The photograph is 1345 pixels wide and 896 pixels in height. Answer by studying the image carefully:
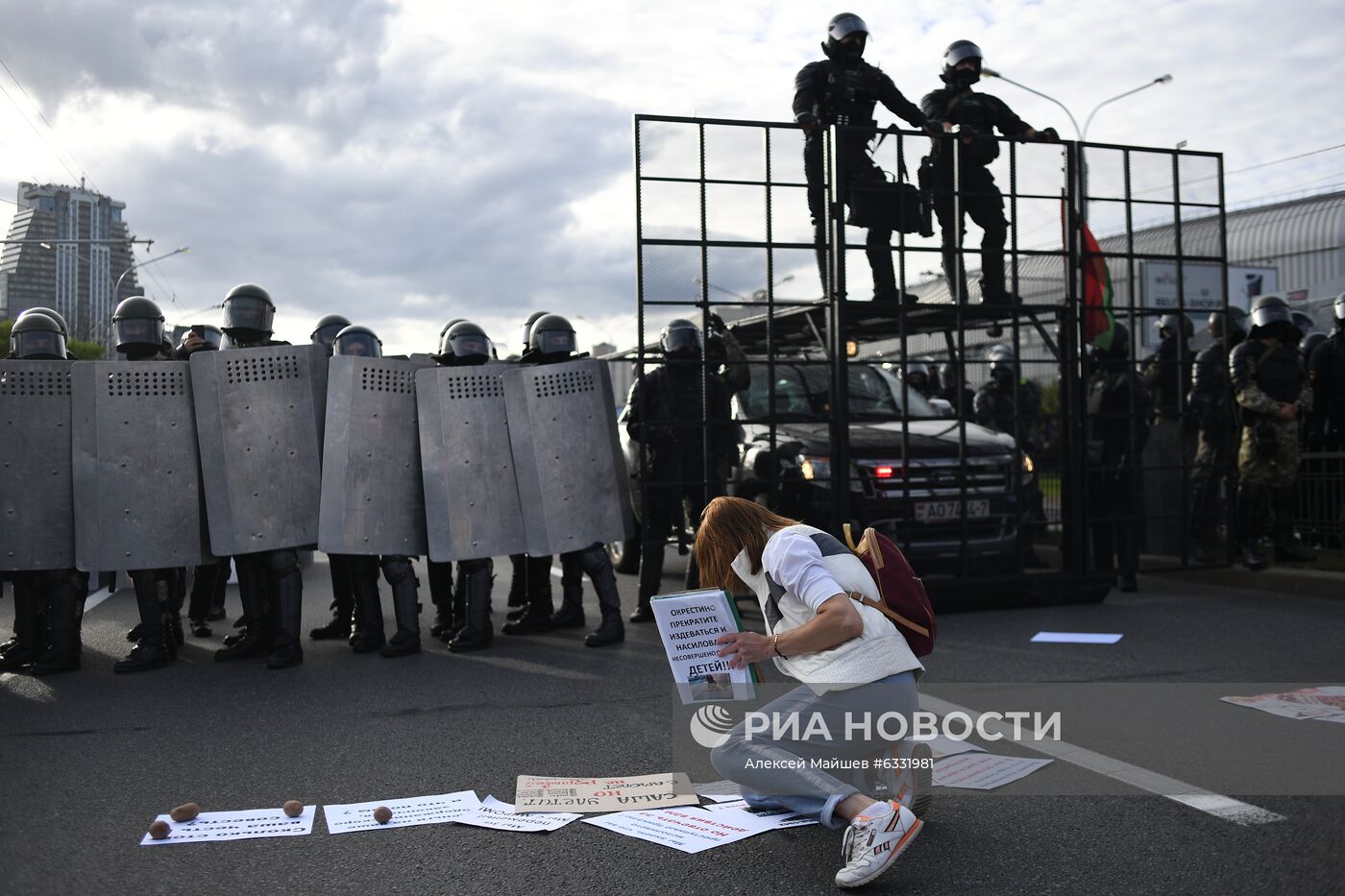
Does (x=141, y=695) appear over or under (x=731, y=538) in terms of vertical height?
under

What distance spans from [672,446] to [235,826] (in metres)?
5.21

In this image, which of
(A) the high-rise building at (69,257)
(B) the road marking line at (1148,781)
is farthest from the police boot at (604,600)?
(A) the high-rise building at (69,257)

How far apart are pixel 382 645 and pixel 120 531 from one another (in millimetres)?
1717

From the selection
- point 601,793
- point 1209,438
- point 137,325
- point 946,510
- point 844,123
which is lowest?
point 601,793

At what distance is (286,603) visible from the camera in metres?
7.10

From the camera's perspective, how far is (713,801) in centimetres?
405

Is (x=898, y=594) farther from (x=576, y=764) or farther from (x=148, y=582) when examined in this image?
(x=148, y=582)

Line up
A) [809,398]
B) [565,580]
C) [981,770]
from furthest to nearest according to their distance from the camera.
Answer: [809,398]
[565,580]
[981,770]

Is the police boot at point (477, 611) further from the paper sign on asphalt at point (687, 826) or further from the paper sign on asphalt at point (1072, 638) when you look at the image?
the paper sign on asphalt at point (687, 826)

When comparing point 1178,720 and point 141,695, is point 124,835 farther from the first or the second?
point 1178,720

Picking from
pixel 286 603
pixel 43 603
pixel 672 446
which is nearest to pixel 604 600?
pixel 672 446

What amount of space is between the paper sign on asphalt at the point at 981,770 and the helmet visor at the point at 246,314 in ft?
16.6

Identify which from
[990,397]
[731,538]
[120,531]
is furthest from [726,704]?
[990,397]

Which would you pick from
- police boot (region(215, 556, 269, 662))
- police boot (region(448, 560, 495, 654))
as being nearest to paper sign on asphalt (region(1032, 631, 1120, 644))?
police boot (region(448, 560, 495, 654))
